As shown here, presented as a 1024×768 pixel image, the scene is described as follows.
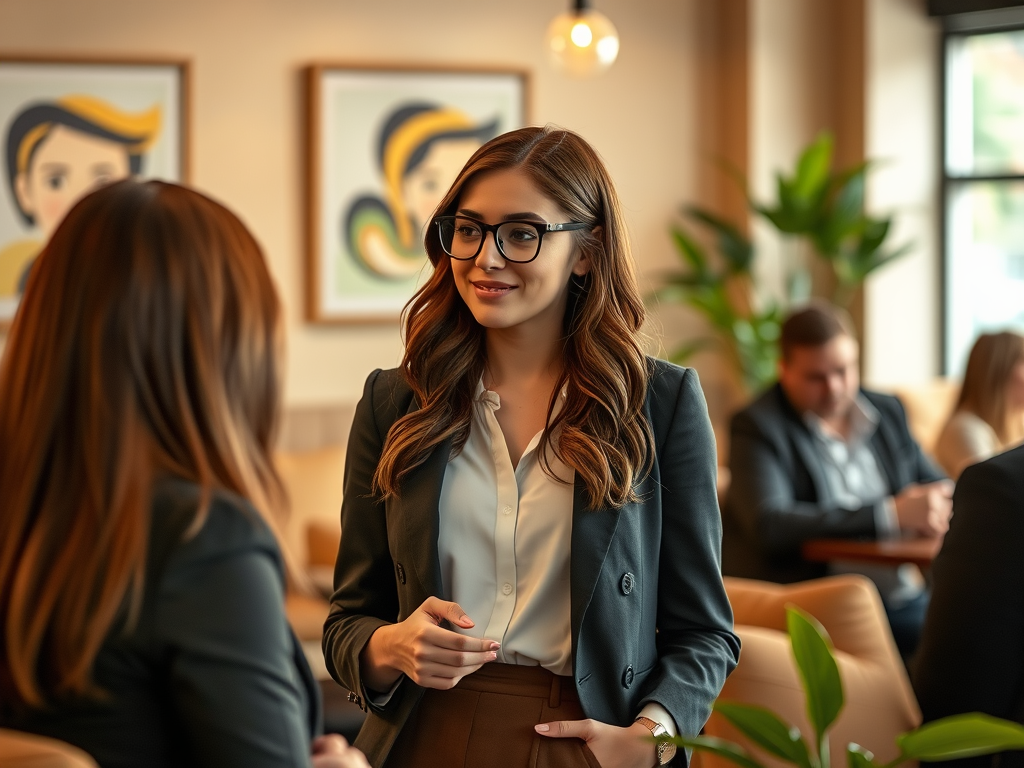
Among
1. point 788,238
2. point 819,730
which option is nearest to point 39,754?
point 819,730

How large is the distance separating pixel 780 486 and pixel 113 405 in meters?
2.94

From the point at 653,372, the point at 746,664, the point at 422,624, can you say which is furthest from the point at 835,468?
the point at 422,624

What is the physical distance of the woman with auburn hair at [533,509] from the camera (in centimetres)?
172

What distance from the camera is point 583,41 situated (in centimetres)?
475

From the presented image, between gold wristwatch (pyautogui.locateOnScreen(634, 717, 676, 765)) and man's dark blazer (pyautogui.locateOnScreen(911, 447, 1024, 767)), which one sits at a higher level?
man's dark blazer (pyautogui.locateOnScreen(911, 447, 1024, 767))

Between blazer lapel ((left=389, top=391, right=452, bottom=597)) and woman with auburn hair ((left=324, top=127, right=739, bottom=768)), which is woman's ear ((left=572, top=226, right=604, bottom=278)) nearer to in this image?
woman with auburn hair ((left=324, top=127, right=739, bottom=768))

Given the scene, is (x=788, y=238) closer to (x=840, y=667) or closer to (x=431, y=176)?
(x=431, y=176)

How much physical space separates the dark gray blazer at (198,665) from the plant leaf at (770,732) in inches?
16.3

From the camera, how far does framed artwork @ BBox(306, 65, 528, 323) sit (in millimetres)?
5672

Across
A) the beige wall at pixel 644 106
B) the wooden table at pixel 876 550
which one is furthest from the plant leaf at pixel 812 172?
the wooden table at pixel 876 550

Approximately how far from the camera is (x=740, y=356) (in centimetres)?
604

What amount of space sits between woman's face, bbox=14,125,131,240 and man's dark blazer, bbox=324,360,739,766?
3.91 meters

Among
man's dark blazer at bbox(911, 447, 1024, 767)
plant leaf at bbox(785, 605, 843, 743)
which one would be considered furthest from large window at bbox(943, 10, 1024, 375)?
plant leaf at bbox(785, 605, 843, 743)

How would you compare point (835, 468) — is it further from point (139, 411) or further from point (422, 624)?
point (139, 411)
